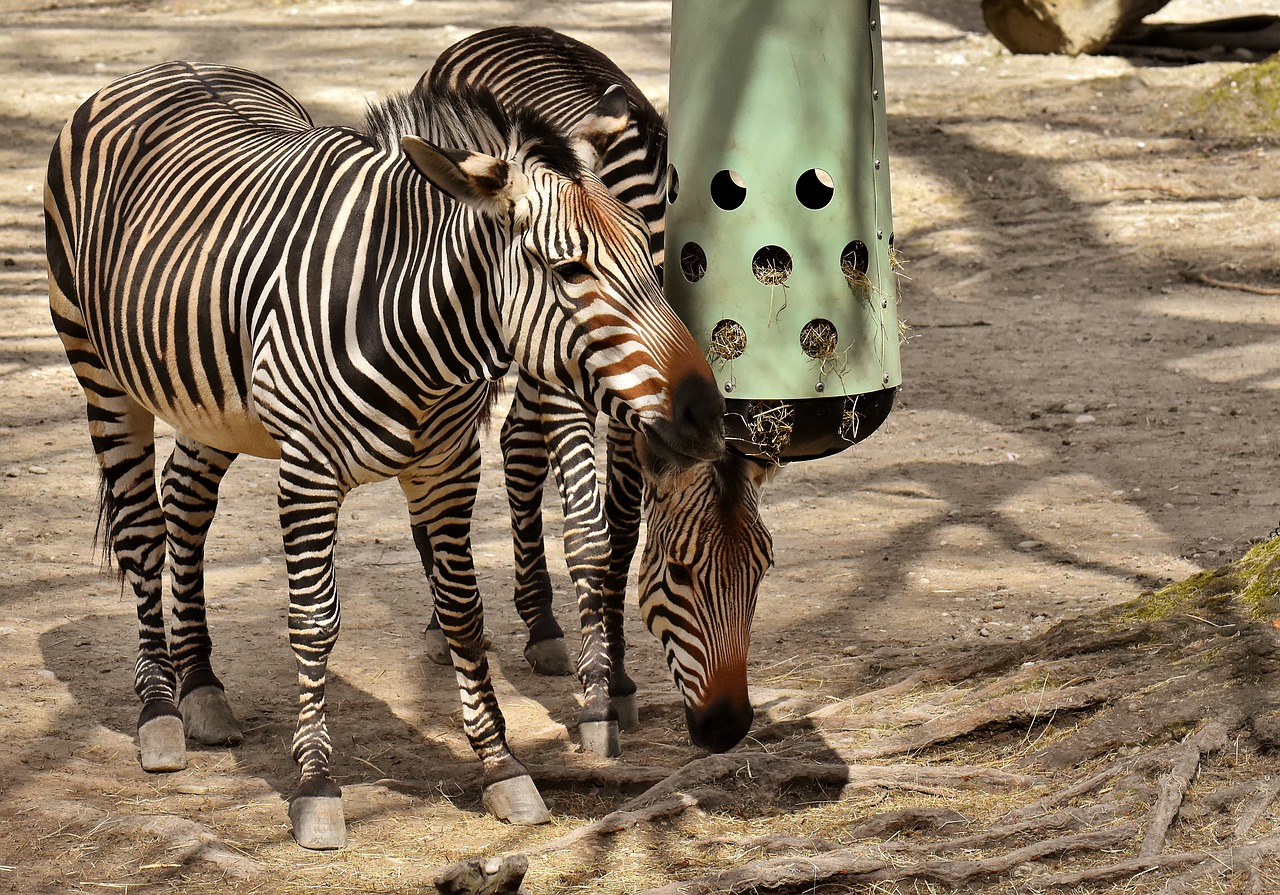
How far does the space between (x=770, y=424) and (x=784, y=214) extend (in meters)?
0.51

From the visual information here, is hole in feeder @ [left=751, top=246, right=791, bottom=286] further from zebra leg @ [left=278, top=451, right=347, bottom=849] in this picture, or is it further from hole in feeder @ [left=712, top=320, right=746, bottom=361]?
zebra leg @ [left=278, top=451, right=347, bottom=849]

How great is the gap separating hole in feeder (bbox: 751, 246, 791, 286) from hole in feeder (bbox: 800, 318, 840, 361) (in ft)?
0.44

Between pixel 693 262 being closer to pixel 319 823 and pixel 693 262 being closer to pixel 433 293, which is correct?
pixel 433 293

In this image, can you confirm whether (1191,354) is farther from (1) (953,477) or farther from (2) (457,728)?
(2) (457,728)

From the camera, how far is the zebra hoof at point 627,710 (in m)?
4.96

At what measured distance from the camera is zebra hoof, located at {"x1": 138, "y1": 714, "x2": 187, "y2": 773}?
459 centimetres

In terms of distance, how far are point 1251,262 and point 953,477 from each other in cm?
462

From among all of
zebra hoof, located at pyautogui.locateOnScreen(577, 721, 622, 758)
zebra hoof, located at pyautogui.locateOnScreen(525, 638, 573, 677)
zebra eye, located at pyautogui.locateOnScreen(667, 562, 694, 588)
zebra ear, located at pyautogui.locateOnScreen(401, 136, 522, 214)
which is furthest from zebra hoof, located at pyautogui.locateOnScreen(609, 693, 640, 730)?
zebra ear, located at pyautogui.locateOnScreen(401, 136, 522, 214)

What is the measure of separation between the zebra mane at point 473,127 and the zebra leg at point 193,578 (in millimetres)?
1439

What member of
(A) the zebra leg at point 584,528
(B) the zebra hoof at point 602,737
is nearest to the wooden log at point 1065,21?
(A) the zebra leg at point 584,528

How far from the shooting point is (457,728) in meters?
5.00

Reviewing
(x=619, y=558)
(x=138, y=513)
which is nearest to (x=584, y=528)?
(x=619, y=558)

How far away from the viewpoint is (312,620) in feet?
13.3

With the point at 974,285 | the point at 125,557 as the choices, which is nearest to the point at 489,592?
the point at 125,557
